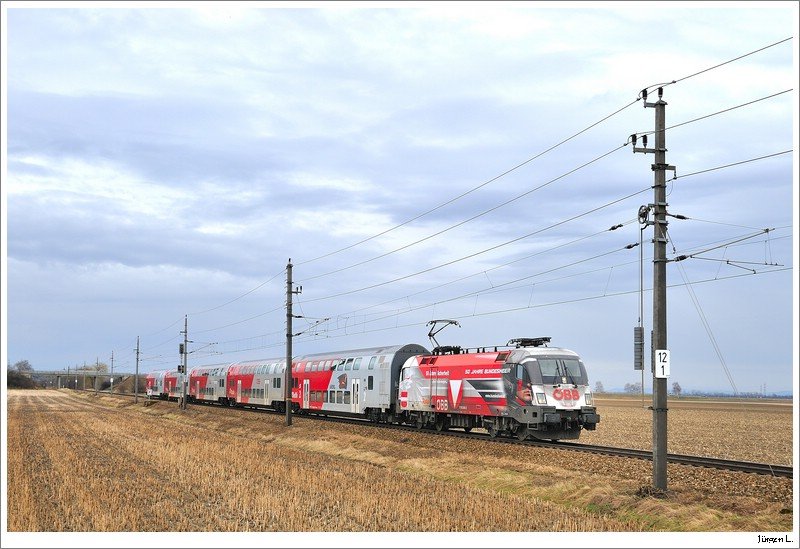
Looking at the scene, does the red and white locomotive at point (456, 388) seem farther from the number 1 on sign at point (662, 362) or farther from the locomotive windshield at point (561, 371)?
the number 1 on sign at point (662, 362)

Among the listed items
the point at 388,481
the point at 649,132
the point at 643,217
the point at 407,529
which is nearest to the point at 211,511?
the point at 407,529

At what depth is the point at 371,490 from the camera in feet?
68.5

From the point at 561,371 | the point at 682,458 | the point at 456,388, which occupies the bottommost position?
the point at 682,458

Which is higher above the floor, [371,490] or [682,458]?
[682,458]

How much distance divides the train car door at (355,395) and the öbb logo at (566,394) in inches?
708

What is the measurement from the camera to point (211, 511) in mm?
18016

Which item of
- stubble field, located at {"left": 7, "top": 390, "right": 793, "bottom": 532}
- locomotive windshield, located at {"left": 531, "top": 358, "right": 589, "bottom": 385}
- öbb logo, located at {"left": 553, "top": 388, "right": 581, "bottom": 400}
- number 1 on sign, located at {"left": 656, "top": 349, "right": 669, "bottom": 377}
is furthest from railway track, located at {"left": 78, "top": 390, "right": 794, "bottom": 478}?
number 1 on sign, located at {"left": 656, "top": 349, "right": 669, "bottom": 377}

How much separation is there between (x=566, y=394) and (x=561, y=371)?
95 cm

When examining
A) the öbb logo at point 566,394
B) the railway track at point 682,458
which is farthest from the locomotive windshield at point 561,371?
the railway track at point 682,458

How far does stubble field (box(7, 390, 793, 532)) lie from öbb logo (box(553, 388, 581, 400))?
344cm

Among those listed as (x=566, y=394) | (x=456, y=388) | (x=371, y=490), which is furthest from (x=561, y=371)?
(x=371, y=490)

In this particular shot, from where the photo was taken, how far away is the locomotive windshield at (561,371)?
1264 inches

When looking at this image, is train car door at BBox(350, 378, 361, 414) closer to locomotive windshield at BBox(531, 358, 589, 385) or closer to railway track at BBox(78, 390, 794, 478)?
railway track at BBox(78, 390, 794, 478)

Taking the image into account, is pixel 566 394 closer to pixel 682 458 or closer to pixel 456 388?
pixel 456 388
